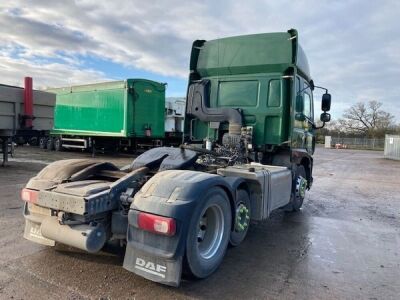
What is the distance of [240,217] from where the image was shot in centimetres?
471

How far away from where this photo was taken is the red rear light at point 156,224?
10.6 ft

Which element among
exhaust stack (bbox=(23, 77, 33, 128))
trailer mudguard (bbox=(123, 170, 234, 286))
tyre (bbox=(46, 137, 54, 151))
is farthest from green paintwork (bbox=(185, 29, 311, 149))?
tyre (bbox=(46, 137, 54, 151))

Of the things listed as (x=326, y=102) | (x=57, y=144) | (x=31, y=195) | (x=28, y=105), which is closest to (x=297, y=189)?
(x=326, y=102)

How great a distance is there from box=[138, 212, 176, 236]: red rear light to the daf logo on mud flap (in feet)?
1.07

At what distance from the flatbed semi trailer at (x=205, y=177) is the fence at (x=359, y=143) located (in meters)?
57.0

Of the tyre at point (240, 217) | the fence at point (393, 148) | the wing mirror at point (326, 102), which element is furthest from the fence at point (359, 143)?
the tyre at point (240, 217)

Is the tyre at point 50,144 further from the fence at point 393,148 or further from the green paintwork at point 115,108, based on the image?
the fence at point 393,148

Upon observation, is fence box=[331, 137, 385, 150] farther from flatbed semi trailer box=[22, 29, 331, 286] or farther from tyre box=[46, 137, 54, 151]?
flatbed semi trailer box=[22, 29, 331, 286]

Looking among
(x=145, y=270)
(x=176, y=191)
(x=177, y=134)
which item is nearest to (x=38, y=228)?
(x=145, y=270)

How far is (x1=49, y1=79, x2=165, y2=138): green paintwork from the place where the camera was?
56.5 feet

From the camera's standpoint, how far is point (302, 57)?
693 centimetres

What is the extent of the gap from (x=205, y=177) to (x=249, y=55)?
364 cm

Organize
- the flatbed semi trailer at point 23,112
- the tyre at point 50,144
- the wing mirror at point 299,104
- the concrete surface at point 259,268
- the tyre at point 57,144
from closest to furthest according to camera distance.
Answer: the concrete surface at point 259,268 → the wing mirror at point 299,104 → the flatbed semi trailer at point 23,112 → the tyre at point 57,144 → the tyre at point 50,144

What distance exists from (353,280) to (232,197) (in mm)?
1598
